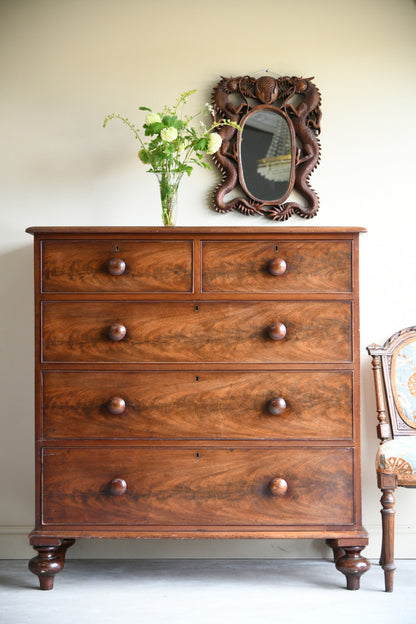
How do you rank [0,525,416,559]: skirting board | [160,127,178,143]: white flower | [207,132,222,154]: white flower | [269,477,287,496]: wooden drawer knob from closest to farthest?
[269,477,287,496]: wooden drawer knob → [160,127,178,143]: white flower → [207,132,222,154]: white flower → [0,525,416,559]: skirting board

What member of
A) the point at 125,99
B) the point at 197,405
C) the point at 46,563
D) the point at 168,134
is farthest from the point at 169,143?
the point at 46,563

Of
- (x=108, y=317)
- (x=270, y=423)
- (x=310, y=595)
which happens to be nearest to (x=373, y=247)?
(x=270, y=423)

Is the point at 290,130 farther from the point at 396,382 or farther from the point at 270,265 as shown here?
the point at 396,382

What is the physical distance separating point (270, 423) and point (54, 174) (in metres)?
1.59

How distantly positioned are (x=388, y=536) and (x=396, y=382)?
67cm

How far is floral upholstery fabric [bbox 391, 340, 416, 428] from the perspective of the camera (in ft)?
8.63

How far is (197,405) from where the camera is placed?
227 centimetres

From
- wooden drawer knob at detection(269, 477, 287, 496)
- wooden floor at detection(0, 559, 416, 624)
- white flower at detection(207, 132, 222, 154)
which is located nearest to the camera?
wooden floor at detection(0, 559, 416, 624)

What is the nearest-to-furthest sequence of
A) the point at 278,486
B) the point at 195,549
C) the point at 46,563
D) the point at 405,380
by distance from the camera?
the point at 278,486 → the point at 46,563 → the point at 405,380 → the point at 195,549

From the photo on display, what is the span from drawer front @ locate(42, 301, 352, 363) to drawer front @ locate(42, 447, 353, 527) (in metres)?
0.37

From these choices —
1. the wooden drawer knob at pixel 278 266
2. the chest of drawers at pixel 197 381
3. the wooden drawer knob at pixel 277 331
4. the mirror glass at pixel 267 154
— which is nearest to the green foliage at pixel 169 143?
the mirror glass at pixel 267 154

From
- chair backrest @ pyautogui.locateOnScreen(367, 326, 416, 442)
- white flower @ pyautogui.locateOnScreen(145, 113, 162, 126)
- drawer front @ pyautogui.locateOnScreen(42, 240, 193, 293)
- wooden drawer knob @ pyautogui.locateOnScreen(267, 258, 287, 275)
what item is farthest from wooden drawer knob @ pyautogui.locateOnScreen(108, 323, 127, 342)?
chair backrest @ pyautogui.locateOnScreen(367, 326, 416, 442)

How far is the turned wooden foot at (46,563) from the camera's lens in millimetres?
2287

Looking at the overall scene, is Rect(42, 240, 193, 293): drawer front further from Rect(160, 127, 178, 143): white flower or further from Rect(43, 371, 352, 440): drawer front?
Rect(160, 127, 178, 143): white flower
